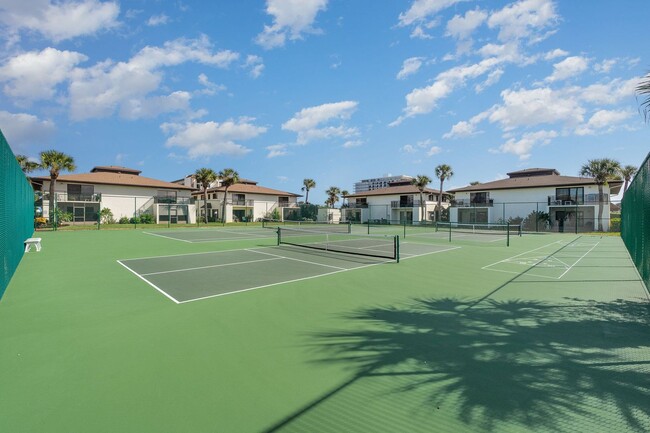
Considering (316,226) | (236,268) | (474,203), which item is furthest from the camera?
(474,203)

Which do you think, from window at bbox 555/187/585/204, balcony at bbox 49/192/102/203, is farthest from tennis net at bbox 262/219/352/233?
window at bbox 555/187/585/204

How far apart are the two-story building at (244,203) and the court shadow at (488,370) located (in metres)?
57.4

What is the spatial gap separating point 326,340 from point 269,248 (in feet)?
43.8

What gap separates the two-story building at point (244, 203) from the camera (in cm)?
6141

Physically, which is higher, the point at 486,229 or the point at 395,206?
the point at 395,206

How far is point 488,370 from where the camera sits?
14.2 ft

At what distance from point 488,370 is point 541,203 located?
50842mm

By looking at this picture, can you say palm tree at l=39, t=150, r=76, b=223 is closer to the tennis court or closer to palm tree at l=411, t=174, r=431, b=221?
the tennis court

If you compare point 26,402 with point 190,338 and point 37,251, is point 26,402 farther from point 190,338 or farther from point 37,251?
point 37,251

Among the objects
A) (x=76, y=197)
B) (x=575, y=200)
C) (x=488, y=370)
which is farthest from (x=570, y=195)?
(x=76, y=197)

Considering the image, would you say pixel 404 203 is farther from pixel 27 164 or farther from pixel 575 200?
pixel 27 164

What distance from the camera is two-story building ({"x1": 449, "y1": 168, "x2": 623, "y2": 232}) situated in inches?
1695

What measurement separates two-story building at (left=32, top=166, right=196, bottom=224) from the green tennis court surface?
125 ft

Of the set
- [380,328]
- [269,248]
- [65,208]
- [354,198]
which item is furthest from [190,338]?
[354,198]
